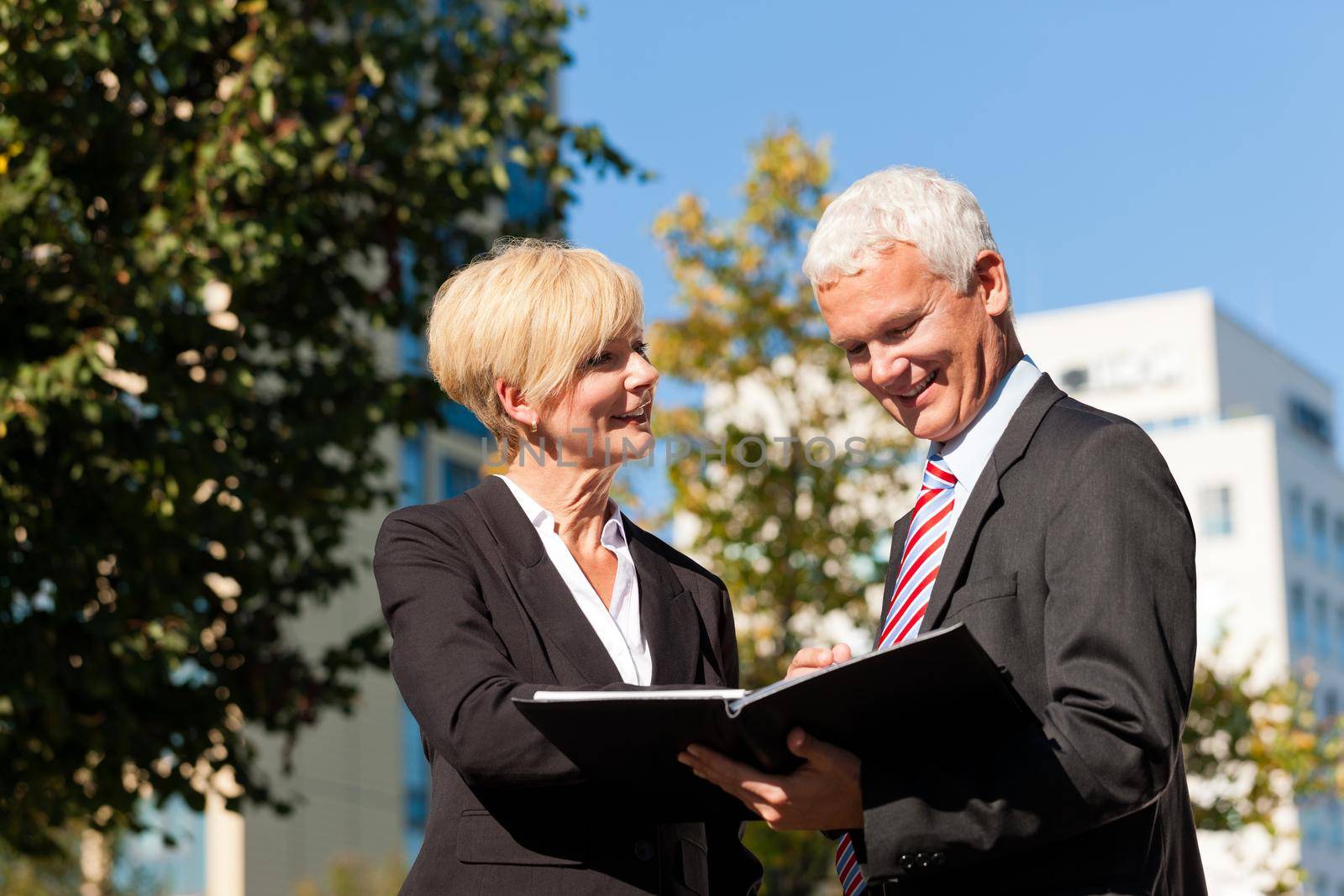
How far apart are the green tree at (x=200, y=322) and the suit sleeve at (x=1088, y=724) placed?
21.1ft

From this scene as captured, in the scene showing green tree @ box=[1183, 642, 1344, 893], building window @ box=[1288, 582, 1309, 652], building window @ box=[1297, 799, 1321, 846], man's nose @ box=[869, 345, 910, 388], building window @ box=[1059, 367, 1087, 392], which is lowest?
man's nose @ box=[869, 345, 910, 388]

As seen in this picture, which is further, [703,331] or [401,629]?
[703,331]

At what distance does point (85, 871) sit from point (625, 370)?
22.7 m

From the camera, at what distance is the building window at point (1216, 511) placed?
66.7 metres

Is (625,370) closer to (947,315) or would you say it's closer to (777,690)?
(947,315)

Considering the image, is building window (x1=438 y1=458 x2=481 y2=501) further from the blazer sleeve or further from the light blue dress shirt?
the light blue dress shirt

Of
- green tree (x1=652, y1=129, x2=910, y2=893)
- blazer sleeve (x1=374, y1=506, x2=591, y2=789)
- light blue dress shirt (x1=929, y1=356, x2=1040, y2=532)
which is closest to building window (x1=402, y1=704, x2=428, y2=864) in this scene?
green tree (x1=652, y1=129, x2=910, y2=893)

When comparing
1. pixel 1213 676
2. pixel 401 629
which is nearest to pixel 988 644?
pixel 401 629

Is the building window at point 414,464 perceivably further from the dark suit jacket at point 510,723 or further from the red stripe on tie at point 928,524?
the red stripe on tie at point 928,524

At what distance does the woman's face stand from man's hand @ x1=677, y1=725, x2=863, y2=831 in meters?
1.03

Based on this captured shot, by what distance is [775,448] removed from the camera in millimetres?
15141

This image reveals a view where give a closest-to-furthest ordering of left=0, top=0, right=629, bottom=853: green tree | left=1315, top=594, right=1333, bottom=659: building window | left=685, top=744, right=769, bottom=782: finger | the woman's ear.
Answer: left=685, top=744, right=769, bottom=782: finger < the woman's ear < left=0, top=0, right=629, bottom=853: green tree < left=1315, top=594, right=1333, bottom=659: building window

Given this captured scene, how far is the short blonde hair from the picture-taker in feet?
11.1

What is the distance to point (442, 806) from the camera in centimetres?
311
